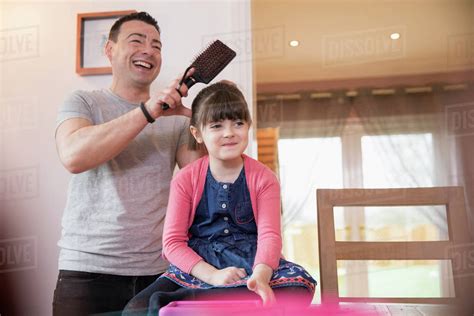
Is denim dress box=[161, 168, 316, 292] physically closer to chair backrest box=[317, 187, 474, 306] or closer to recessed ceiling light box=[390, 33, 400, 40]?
chair backrest box=[317, 187, 474, 306]

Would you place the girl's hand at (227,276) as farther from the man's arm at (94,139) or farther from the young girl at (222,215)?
the man's arm at (94,139)

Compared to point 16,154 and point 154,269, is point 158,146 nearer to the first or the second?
point 154,269

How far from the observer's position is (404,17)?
0.79 meters

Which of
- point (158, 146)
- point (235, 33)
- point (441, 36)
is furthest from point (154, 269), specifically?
point (441, 36)

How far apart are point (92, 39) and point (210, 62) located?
1.25 feet

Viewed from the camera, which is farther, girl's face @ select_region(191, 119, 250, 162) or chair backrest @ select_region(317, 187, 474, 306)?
chair backrest @ select_region(317, 187, 474, 306)

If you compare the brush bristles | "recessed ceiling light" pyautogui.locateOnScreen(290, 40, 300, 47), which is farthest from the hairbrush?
"recessed ceiling light" pyautogui.locateOnScreen(290, 40, 300, 47)

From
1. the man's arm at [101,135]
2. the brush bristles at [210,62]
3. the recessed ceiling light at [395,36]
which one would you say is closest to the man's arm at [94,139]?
the man's arm at [101,135]

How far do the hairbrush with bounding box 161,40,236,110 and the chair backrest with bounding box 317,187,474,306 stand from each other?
0.27 metres

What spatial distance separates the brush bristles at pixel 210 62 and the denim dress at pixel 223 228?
15cm

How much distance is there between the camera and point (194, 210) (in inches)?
23.7

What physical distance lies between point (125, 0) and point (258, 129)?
1.31ft

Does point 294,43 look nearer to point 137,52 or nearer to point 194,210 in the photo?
point 137,52

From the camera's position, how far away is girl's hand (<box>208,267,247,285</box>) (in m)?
0.52
